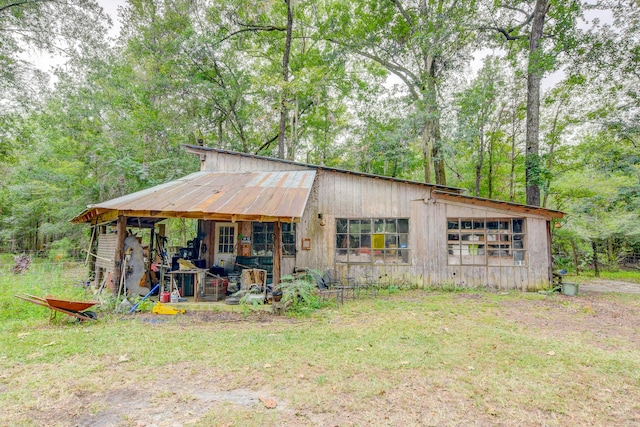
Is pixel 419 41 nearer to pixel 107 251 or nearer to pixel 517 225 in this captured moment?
pixel 517 225

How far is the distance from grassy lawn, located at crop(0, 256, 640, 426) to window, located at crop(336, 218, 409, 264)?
3556mm

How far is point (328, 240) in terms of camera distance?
996 centimetres

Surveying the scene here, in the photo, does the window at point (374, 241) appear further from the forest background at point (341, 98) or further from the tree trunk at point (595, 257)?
the tree trunk at point (595, 257)

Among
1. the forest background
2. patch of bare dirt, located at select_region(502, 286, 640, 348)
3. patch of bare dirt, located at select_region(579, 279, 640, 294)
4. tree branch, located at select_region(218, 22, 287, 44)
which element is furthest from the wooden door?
tree branch, located at select_region(218, 22, 287, 44)

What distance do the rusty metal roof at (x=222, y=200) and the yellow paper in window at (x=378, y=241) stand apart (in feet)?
9.38

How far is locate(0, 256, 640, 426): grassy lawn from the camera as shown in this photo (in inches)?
111

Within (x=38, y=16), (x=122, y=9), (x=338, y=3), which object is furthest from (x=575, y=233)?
(x=122, y=9)

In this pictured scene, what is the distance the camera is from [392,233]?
9.89 metres

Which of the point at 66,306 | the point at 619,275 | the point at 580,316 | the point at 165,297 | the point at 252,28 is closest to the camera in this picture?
the point at 66,306

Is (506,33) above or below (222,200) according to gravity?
above

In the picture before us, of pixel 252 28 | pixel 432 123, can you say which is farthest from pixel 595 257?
pixel 252 28

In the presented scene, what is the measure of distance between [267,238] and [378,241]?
366 cm

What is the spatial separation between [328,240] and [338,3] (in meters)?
15.5

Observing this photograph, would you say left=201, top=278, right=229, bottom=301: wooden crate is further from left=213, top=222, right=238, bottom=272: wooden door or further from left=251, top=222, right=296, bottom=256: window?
left=251, top=222, right=296, bottom=256: window
